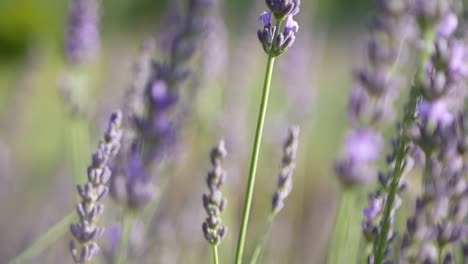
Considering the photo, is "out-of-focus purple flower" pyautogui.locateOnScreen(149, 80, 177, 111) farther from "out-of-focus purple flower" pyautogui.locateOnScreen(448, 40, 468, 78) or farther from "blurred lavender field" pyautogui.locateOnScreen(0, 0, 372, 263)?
"out-of-focus purple flower" pyautogui.locateOnScreen(448, 40, 468, 78)

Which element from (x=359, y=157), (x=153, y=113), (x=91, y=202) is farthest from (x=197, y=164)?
(x=91, y=202)

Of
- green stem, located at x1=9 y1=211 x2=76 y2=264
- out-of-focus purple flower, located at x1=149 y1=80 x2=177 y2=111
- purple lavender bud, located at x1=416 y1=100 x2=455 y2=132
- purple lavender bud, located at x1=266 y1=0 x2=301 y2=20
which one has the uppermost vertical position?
purple lavender bud, located at x1=266 y1=0 x2=301 y2=20

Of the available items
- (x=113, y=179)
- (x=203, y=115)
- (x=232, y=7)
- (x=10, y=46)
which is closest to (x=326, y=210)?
(x=203, y=115)

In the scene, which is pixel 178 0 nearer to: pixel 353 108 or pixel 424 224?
pixel 353 108

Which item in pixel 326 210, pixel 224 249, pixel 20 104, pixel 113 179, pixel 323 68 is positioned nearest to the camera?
pixel 113 179

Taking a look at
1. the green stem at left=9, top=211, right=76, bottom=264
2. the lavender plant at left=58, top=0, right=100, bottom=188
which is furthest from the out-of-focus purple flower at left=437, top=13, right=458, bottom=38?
the lavender plant at left=58, top=0, right=100, bottom=188

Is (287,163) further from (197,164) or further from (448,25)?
(197,164)
